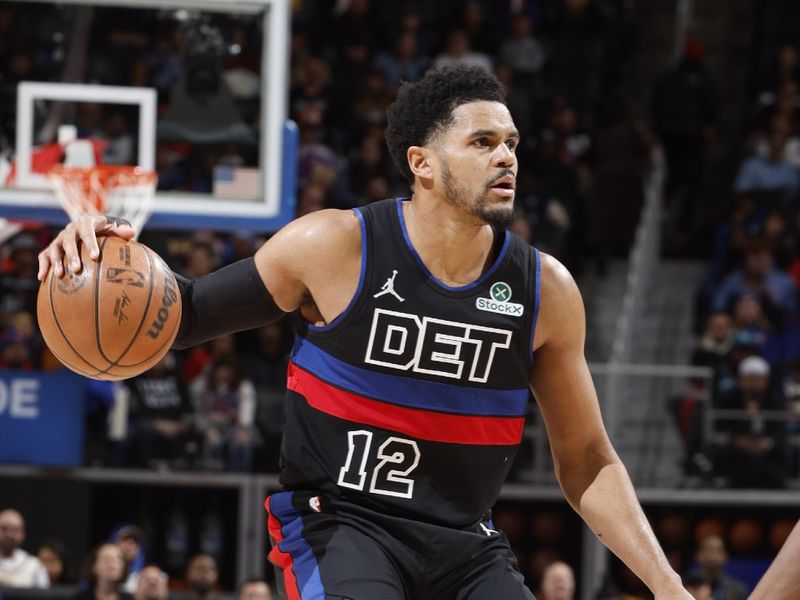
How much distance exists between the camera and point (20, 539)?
10.3 m

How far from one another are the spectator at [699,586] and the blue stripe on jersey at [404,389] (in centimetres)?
578

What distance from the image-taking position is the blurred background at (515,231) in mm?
8945

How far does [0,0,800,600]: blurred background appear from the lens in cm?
895

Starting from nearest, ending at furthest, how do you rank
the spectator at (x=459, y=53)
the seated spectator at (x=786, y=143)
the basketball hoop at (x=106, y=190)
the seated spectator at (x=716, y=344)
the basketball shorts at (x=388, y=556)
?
the basketball shorts at (x=388, y=556), the basketball hoop at (x=106, y=190), the seated spectator at (x=716, y=344), the seated spectator at (x=786, y=143), the spectator at (x=459, y=53)

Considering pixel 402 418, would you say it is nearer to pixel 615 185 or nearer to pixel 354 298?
pixel 354 298

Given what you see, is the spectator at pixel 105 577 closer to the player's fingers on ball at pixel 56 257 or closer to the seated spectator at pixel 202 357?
the seated spectator at pixel 202 357

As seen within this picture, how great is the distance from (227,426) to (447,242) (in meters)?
6.97

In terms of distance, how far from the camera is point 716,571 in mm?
10750

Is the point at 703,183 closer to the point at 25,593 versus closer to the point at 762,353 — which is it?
the point at 762,353

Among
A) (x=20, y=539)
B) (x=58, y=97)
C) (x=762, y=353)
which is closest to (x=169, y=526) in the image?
(x=20, y=539)

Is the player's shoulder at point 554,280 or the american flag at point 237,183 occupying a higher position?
the american flag at point 237,183

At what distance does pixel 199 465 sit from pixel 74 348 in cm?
696

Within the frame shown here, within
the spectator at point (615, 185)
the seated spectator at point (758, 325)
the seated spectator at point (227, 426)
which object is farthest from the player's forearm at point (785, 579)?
the spectator at point (615, 185)

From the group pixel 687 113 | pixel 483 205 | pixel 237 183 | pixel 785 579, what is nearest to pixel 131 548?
pixel 237 183
